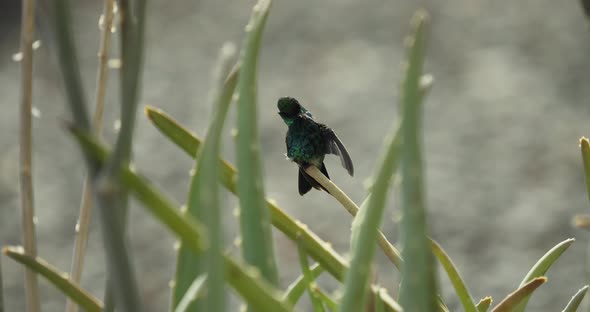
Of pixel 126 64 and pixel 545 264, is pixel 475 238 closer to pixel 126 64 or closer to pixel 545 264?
pixel 545 264

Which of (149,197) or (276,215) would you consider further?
(276,215)

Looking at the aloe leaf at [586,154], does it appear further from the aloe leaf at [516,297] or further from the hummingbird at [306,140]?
the hummingbird at [306,140]


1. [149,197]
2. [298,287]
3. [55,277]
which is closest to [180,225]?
[149,197]

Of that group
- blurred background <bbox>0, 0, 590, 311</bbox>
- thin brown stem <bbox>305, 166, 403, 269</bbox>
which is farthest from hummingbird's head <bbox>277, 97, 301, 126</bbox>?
blurred background <bbox>0, 0, 590, 311</bbox>

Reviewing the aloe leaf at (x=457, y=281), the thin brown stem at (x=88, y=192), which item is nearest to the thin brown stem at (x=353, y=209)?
the aloe leaf at (x=457, y=281)

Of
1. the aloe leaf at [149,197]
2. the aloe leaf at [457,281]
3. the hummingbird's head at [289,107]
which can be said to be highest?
the hummingbird's head at [289,107]

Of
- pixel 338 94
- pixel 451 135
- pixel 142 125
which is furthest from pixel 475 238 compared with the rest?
pixel 142 125

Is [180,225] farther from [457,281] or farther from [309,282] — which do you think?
[457,281]
